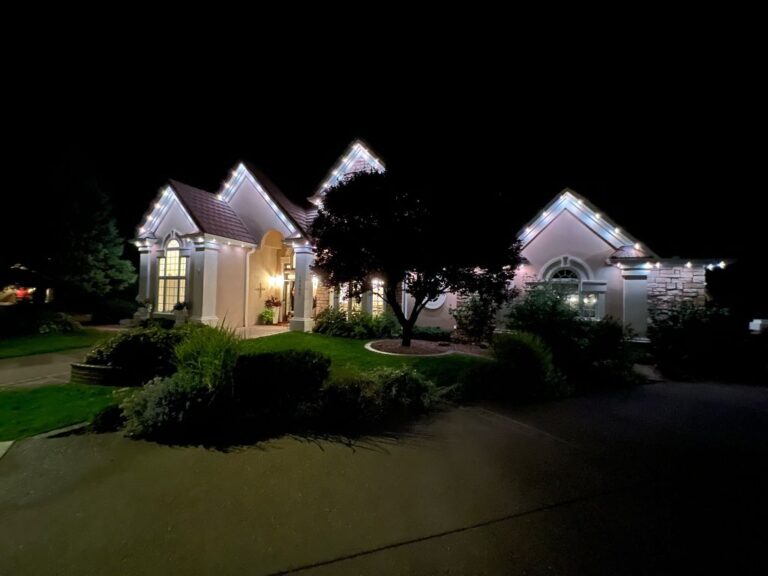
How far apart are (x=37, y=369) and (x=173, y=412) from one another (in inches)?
262

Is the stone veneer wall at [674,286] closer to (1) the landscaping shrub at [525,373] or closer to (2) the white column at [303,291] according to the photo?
(1) the landscaping shrub at [525,373]

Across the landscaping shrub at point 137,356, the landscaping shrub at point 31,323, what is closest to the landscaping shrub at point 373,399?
the landscaping shrub at point 137,356

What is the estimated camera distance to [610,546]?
312 cm

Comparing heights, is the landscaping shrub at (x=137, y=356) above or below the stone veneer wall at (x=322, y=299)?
below

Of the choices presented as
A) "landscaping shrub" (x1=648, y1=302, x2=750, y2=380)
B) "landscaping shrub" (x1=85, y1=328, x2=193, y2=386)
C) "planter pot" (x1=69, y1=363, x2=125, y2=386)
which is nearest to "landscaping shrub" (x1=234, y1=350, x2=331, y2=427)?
"landscaping shrub" (x1=85, y1=328, x2=193, y2=386)

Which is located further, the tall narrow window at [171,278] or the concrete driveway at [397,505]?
the tall narrow window at [171,278]

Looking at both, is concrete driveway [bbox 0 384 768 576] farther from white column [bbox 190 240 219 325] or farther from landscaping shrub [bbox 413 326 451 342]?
white column [bbox 190 240 219 325]

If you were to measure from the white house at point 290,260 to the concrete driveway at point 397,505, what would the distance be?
9089mm

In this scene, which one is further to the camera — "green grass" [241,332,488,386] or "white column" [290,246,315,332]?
"white column" [290,246,315,332]

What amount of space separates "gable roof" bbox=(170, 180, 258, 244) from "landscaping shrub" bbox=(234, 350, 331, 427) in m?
10.7

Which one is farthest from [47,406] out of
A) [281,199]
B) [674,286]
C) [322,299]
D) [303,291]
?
[674,286]

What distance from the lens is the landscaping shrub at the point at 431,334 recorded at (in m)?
15.0

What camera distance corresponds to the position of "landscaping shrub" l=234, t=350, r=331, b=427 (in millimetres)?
5871

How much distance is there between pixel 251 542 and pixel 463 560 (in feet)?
5.52
